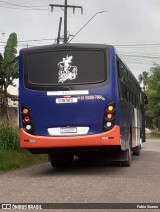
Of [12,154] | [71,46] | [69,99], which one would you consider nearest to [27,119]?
[69,99]

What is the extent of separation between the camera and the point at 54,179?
470 inches

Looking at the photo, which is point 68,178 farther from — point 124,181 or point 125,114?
point 125,114

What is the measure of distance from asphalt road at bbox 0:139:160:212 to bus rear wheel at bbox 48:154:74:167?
63cm

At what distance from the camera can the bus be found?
41.4 ft

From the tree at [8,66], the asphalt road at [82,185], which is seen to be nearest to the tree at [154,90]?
the tree at [8,66]

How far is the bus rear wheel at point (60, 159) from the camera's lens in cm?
1527

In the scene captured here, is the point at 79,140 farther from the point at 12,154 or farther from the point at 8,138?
the point at 8,138

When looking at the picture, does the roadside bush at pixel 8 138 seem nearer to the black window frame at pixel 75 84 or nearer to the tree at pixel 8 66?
the black window frame at pixel 75 84

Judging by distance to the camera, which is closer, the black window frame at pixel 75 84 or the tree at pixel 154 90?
the black window frame at pixel 75 84

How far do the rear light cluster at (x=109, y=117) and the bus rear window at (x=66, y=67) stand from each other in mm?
721

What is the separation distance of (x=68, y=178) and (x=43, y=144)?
1.13 metres

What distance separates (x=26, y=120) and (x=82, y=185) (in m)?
2.92

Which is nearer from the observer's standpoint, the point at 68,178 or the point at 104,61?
the point at 68,178

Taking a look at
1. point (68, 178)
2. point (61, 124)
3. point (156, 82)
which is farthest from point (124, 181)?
point (156, 82)
